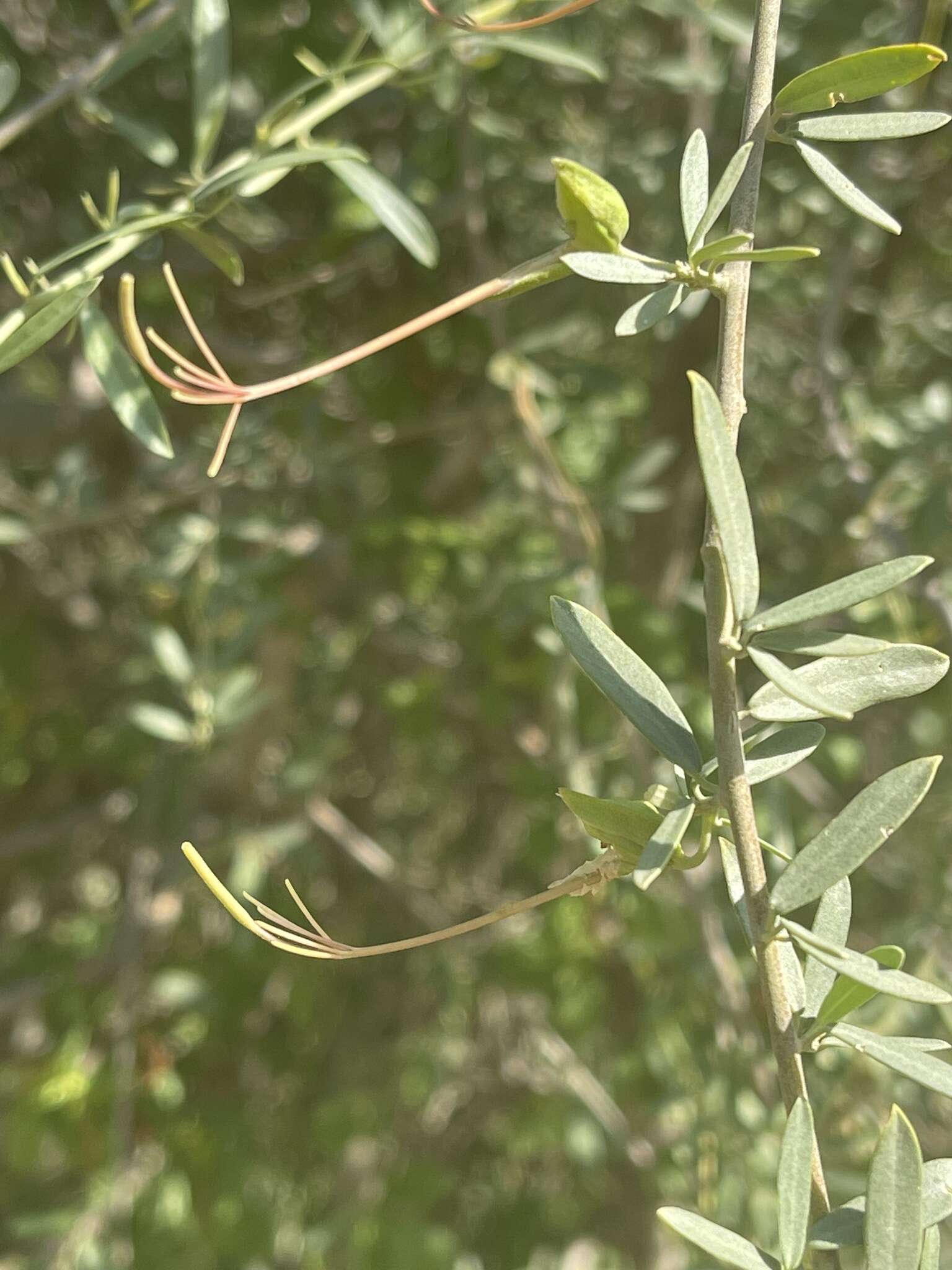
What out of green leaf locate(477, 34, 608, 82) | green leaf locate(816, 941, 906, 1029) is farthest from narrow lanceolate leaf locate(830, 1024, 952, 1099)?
green leaf locate(477, 34, 608, 82)

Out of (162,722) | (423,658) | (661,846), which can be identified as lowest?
(423,658)

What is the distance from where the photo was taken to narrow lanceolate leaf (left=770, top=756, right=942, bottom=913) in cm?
26

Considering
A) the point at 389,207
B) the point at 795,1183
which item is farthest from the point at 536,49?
the point at 795,1183

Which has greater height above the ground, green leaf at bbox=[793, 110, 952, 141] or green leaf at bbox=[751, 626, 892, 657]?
green leaf at bbox=[793, 110, 952, 141]

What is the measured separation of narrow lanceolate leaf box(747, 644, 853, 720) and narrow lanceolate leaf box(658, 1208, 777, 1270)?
0.37ft

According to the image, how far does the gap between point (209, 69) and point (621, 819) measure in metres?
0.35

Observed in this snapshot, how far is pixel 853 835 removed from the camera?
263 millimetres

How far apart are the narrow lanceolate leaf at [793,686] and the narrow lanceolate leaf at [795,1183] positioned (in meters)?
0.09

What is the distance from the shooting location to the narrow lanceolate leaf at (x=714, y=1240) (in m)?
0.25

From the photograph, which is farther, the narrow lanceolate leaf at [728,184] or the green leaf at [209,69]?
the green leaf at [209,69]

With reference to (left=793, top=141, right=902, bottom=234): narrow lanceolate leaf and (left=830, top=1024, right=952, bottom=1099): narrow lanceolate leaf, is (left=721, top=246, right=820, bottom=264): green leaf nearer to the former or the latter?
(left=793, top=141, right=902, bottom=234): narrow lanceolate leaf

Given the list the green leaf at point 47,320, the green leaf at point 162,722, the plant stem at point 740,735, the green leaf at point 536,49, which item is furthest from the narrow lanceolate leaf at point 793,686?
the green leaf at point 162,722

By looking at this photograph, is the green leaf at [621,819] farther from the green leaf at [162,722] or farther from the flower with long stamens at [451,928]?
the green leaf at [162,722]

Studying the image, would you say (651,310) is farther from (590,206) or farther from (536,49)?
(536,49)
